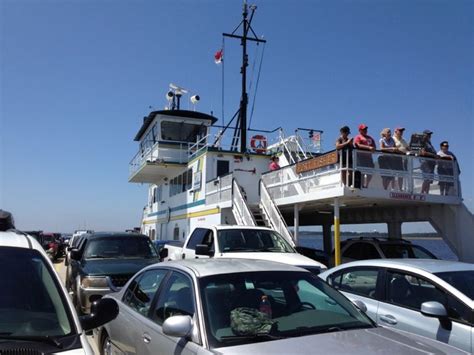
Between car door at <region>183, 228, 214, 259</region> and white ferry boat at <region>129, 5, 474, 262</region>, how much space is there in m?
3.33

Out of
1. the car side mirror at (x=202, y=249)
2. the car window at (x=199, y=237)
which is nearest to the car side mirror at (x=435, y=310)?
the car side mirror at (x=202, y=249)

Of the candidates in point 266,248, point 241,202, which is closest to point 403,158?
point 266,248

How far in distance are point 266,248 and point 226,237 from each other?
36.4 inches

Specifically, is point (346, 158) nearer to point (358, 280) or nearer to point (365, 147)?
point (365, 147)

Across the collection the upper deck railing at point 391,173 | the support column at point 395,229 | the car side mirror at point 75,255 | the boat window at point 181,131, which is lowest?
the car side mirror at point 75,255

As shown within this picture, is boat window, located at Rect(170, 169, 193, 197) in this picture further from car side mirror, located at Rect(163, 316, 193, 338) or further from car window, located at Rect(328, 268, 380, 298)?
car side mirror, located at Rect(163, 316, 193, 338)

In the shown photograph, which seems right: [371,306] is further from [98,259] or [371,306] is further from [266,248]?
[98,259]

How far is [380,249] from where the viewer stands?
1079 centimetres

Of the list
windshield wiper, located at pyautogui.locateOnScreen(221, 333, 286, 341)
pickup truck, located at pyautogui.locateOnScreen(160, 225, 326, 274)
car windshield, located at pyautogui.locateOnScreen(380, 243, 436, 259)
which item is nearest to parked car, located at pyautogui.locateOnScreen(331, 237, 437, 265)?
car windshield, located at pyautogui.locateOnScreen(380, 243, 436, 259)

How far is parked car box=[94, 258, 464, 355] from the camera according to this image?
3.13 m

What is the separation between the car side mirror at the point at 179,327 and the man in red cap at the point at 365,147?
8905 millimetres

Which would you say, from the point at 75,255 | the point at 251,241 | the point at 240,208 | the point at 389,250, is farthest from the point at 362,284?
the point at 240,208

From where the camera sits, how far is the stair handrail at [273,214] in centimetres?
1395

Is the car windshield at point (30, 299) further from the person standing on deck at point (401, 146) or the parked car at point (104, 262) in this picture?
the person standing on deck at point (401, 146)
